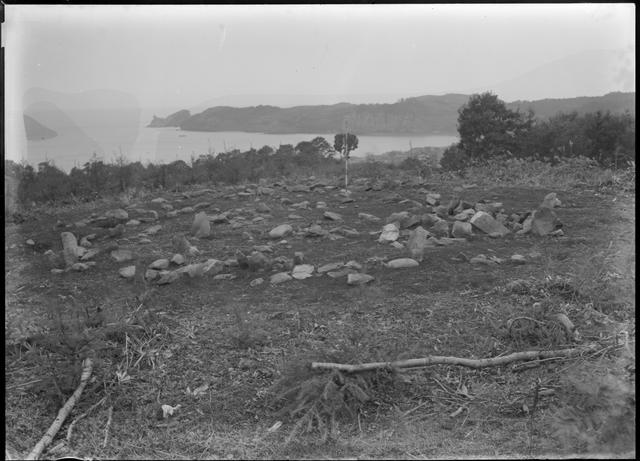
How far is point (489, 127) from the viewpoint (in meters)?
3.91

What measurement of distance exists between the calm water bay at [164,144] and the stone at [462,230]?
57 cm

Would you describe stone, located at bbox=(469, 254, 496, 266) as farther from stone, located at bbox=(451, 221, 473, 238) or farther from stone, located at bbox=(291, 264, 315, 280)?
stone, located at bbox=(291, 264, 315, 280)

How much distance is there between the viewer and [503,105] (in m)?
3.84

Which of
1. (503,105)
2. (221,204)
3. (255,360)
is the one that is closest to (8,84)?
(221,204)

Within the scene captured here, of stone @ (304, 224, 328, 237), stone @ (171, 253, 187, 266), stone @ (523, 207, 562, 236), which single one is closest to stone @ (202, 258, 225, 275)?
stone @ (171, 253, 187, 266)

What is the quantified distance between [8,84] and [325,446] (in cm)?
252

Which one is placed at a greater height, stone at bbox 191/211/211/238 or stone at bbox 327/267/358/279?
stone at bbox 191/211/211/238

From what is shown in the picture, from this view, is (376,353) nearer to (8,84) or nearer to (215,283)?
(215,283)

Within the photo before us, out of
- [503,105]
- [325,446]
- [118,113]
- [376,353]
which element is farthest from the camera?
[503,105]

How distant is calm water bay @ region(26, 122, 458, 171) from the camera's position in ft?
11.4

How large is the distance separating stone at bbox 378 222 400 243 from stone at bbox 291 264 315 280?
517mm

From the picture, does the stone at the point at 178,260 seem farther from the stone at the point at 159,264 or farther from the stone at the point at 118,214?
the stone at the point at 118,214

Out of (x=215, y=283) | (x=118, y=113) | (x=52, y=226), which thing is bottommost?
(x=215, y=283)

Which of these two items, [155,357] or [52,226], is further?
[52,226]
